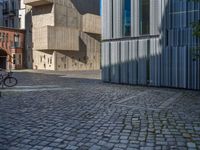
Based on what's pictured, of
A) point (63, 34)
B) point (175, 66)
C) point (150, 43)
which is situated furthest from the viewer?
point (63, 34)

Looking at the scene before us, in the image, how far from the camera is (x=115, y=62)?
16422 mm

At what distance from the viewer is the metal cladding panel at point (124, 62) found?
15717 millimetres

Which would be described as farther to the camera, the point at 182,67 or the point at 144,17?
the point at 144,17

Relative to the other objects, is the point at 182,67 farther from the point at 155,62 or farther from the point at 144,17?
the point at 144,17

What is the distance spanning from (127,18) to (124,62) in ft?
8.94

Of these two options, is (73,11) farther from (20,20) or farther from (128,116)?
(128,116)

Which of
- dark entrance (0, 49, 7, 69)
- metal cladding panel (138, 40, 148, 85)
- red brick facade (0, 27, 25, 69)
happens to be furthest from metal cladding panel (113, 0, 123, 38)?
dark entrance (0, 49, 7, 69)

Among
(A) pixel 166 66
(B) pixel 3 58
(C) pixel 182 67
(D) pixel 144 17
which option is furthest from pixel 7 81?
(B) pixel 3 58

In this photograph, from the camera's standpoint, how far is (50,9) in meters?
37.1

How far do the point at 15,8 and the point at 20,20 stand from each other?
98.7 inches

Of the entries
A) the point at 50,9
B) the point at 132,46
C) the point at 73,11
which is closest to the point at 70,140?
the point at 132,46

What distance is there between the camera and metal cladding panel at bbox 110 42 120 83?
16234 millimetres

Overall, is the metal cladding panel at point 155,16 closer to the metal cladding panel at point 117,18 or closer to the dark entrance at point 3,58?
the metal cladding panel at point 117,18

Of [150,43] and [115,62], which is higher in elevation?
[150,43]
